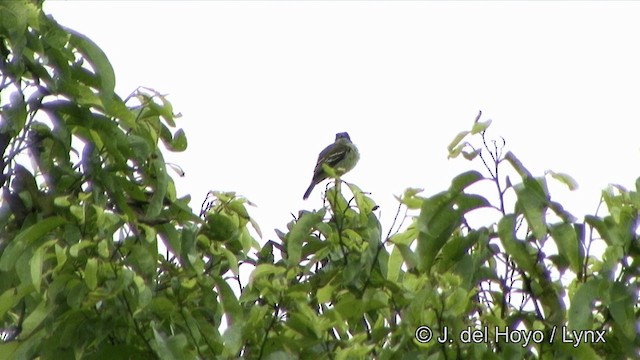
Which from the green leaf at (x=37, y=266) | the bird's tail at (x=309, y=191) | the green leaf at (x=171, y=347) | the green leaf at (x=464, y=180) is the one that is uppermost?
the bird's tail at (x=309, y=191)

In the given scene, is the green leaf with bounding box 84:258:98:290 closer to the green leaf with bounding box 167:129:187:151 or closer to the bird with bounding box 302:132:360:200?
the green leaf with bounding box 167:129:187:151

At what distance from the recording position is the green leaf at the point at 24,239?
18.8 ft

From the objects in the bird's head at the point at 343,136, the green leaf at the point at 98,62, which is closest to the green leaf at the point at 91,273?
the green leaf at the point at 98,62

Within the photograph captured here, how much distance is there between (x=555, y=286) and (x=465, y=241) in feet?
1.16

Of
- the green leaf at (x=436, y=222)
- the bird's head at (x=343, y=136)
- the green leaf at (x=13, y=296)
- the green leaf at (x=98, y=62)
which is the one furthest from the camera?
the bird's head at (x=343, y=136)

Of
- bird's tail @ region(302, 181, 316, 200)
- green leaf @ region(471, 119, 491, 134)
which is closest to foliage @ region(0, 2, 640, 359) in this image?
green leaf @ region(471, 119, 491, 134)

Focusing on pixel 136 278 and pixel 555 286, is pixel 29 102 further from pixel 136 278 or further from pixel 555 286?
pixel 555 286

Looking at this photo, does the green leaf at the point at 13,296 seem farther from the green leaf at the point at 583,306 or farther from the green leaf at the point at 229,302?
the green leaf at the point at 583,306

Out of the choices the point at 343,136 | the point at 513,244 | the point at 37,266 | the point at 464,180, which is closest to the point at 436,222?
the point at 464,180

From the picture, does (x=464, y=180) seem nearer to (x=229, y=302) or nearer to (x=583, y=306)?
(x=583, y=306)

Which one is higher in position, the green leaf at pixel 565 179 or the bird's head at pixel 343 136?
the bird's head at pixel 343 136

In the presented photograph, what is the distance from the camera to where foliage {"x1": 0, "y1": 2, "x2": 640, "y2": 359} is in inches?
212

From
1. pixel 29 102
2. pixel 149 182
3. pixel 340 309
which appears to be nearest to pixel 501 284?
pixel 340 309

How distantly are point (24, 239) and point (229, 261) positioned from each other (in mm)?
827
